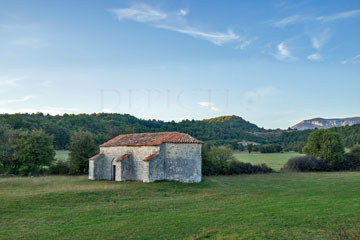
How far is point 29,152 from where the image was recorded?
32.0 meters

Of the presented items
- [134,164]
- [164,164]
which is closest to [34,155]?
[134,164]

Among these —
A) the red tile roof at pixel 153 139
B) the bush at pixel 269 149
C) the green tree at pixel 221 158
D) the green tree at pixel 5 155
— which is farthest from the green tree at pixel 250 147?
the green tree at pixel 5 155

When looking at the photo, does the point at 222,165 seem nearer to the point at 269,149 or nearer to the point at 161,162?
the point at 161,162

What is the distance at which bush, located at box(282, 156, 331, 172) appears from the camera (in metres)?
43.4

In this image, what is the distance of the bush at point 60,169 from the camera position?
34906 millimetres

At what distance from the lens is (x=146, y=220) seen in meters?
11.5

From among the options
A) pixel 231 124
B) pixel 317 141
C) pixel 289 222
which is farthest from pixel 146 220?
pixel 231 124

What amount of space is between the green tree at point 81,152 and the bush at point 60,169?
102 centimetres

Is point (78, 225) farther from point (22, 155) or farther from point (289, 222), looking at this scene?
point (22, 155)

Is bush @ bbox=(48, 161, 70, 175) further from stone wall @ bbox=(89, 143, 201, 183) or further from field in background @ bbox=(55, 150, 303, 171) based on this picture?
stone wall @ bbox=(89, 143, 201, 183)

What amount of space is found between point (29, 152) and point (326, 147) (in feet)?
138

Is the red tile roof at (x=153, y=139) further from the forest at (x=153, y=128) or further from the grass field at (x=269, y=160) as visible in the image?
the grass field at (x=269, y=160)

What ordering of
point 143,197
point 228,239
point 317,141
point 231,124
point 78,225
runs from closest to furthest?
point 228,239
point 78,225
point 143,197
point 317,141
point 231,124

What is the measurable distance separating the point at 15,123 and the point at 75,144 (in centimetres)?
1896
